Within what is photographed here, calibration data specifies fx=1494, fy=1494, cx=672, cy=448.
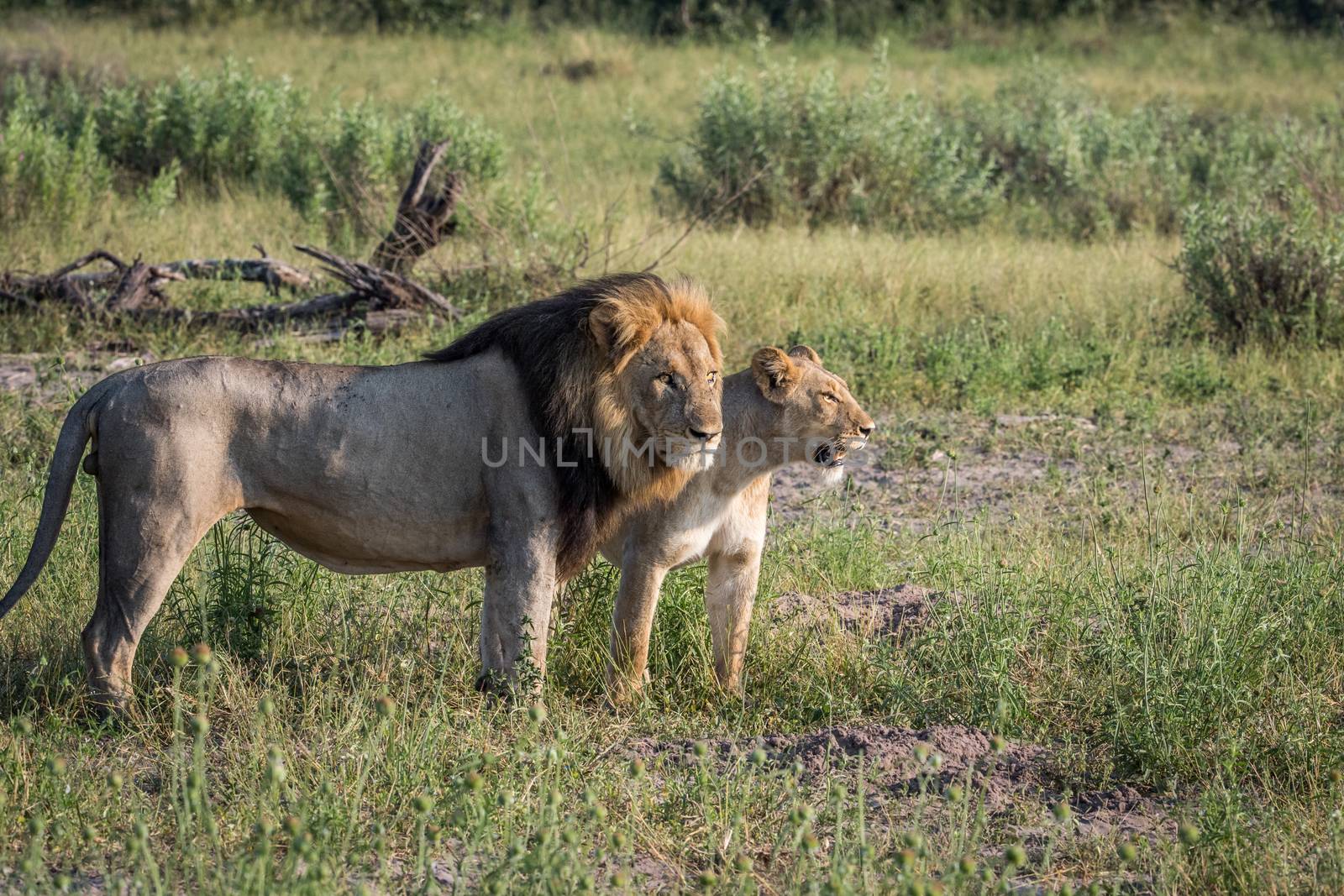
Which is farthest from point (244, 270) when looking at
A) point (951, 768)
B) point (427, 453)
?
point (951, 768)

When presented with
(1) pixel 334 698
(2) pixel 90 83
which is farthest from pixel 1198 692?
(2) pixel 90 83

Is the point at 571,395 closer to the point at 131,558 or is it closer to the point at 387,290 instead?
the point at 131,558

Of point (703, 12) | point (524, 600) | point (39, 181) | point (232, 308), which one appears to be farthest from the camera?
point (703, 12)

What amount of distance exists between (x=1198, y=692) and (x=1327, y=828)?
25.1 inches

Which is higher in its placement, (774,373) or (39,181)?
(774,373)

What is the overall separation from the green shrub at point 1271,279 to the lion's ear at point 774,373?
562cm

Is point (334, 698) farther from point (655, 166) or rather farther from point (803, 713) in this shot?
point (655, 166)

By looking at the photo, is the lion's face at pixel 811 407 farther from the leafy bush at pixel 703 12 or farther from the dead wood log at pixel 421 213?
the leafy bush at pixel 703 12

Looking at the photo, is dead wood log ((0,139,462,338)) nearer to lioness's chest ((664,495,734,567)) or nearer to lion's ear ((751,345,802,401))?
lion's ear ((751,345,802,401))

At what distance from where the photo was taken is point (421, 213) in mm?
9523

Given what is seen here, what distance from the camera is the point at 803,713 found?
15.1 ft

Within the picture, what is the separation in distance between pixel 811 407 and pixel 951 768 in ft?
3.83

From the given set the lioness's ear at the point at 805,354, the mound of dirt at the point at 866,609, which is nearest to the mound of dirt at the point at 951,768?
the mound of dirt at the point at 866,609

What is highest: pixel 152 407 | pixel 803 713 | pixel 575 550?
pixel 152 407
